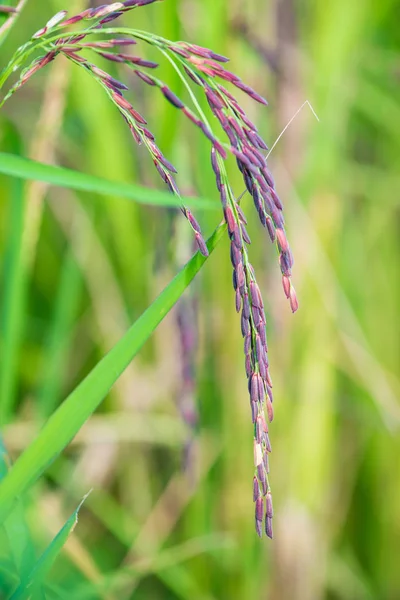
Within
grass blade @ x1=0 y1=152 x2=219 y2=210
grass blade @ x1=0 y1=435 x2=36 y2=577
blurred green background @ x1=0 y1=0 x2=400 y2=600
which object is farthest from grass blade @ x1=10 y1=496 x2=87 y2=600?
blurred green background @ x1=0 y1=0 x2=400 y2=600

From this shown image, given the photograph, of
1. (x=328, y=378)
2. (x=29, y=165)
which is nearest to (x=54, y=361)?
(x=328, y=378)

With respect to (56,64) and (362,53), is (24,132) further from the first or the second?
(362,53)

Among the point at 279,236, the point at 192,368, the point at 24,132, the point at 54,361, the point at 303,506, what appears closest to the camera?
the point at 279,236

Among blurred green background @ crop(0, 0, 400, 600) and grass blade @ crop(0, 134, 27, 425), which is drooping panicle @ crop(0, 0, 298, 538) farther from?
blurred green background @ crop(0, 0, 400, 600)

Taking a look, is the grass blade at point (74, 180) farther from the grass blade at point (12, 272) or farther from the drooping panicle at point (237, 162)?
the grass blade at point (12, 272)

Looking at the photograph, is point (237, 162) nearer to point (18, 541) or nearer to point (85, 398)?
point (85, 398)

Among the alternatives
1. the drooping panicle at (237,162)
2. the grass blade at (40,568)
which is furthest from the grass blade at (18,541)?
the drooping panicle at (237,162)
